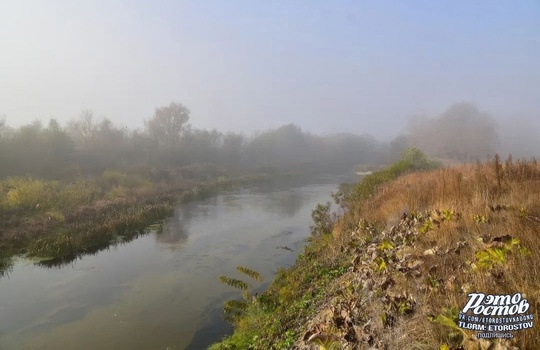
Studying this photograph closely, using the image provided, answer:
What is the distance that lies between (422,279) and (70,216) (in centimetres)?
2116

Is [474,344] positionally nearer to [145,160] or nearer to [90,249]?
[90,249]

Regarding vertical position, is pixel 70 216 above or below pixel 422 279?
below

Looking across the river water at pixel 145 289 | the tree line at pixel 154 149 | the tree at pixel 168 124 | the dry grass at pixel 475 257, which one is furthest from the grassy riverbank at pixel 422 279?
the tree at pixel 168 124

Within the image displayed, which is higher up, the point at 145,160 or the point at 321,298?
the point at 145,160

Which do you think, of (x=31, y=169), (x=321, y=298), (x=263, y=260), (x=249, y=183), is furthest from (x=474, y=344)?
(x=249, y=183)

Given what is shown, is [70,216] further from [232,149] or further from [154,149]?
[232,149]

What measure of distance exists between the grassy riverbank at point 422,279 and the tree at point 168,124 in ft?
179

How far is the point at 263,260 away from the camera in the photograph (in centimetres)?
1366

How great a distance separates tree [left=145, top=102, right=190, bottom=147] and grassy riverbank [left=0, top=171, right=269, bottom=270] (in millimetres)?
31036

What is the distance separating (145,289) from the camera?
11227 mm

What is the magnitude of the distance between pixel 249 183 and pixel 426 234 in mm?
40317
